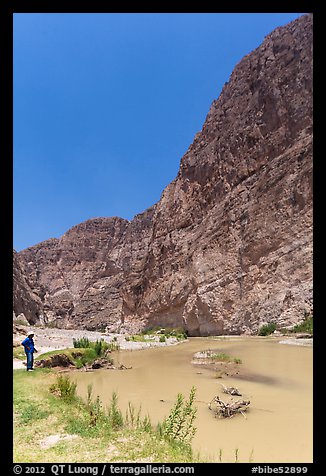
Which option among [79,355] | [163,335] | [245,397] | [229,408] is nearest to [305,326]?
[163,335]

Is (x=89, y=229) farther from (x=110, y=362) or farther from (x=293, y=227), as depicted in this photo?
(x=110, y=362)

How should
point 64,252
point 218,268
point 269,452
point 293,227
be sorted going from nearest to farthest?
point 269,452
point 293,227
point 218,268
point 64,252

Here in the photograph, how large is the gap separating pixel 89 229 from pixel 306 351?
11599cm

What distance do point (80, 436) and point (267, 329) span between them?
26.9 m

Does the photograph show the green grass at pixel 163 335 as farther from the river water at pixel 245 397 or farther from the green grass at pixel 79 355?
the river water at pixel 245 397

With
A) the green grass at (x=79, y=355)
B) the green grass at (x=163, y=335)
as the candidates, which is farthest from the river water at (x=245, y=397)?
the green grass at (x=163, y=335)

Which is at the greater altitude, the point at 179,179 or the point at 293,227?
the point at 179,179

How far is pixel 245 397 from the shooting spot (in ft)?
26.8

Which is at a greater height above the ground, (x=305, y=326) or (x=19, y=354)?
(x=19, y=354)

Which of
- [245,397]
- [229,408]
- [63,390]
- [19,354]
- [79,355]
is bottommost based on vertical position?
[79,355]

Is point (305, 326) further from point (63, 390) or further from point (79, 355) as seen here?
point (63, 390)

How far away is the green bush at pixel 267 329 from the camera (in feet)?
93.7

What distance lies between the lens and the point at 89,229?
126 m
